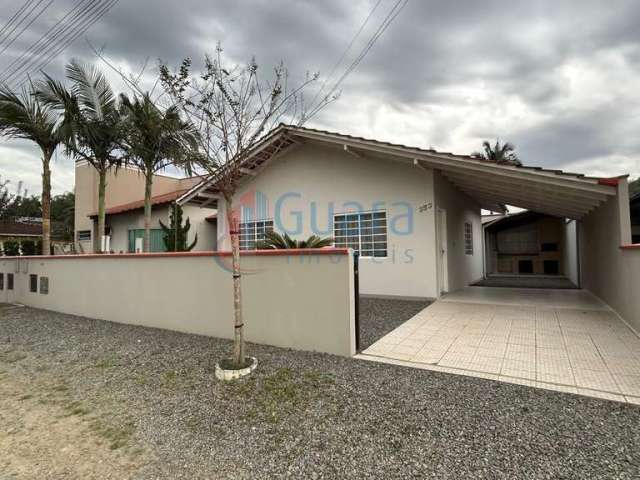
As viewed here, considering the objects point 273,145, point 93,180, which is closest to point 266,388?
point 273,145

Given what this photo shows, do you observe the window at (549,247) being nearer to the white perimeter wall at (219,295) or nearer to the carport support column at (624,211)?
the carport support column at (624,211)

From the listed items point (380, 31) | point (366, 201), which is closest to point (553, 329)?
point (366, 201)

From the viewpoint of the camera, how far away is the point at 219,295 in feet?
18.5

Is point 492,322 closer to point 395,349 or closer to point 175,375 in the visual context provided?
point 395,349

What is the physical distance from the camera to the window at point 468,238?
12.2 meters

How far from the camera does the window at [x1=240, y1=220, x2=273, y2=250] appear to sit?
10766 millimetres

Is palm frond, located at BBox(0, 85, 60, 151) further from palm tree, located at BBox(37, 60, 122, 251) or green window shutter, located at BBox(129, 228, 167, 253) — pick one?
green window shutter, located at BBox(129, 228, 167, 253)

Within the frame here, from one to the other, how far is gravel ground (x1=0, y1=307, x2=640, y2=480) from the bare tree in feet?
3.07

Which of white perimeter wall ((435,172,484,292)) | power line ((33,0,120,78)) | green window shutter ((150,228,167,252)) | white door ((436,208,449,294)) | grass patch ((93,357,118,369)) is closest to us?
grass patch ((93,357,118,369))

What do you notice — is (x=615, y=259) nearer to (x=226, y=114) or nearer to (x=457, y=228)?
(x=457, y=228)

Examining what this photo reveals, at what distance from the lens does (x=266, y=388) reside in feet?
11.6

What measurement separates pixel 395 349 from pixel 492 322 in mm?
2538

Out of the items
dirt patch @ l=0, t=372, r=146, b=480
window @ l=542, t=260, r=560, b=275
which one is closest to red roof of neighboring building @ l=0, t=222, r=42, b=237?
dirt patch @ l=0, t=372, r=146, b=480

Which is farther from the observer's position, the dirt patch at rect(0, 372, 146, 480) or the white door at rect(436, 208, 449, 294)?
the white door at rect(436, 208, 449, 294)
